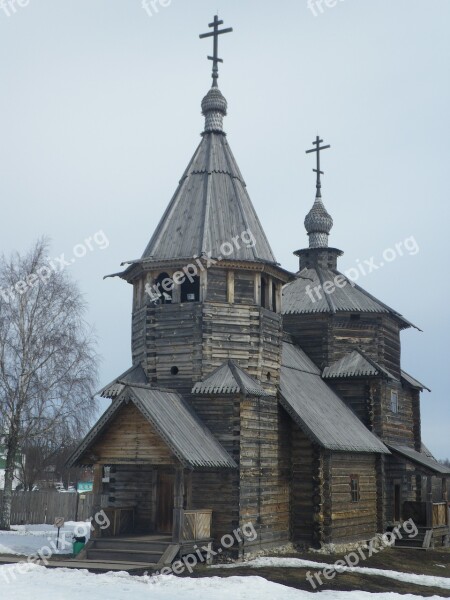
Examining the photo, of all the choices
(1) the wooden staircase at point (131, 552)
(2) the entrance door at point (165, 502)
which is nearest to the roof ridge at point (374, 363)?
(2) the entrance door at point (165, 502)

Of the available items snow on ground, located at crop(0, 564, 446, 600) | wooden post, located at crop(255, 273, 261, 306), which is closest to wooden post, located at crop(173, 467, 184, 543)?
snow on ground, located at crop(0, 564, 446, 600)

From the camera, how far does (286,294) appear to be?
105 feet

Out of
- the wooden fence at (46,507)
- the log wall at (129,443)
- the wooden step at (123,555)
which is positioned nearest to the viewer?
the wooden step at (123,555)

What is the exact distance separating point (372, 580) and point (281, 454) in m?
6.06

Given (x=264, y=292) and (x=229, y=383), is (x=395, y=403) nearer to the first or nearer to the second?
(x=264, y=292)

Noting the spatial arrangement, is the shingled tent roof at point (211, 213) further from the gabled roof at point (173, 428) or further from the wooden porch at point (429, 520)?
the wooden porch at point (429, 520)

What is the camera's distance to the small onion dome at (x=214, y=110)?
84.9 ft

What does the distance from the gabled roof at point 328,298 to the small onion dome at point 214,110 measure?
22.7 ft

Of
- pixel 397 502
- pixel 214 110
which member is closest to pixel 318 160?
pixel 214 110

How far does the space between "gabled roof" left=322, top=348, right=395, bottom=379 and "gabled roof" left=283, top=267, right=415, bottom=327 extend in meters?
1.94

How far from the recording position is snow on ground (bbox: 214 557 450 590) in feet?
58.4

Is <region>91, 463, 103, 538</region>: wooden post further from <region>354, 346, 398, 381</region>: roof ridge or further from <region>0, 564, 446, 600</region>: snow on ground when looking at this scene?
<region>354, 346, 398, 381</region>: roof ridge

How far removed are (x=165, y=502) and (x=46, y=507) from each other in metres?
11.2

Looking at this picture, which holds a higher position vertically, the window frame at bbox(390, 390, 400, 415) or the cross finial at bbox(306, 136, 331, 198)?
the cross finial at bbox(306, 136, 331, 198)
